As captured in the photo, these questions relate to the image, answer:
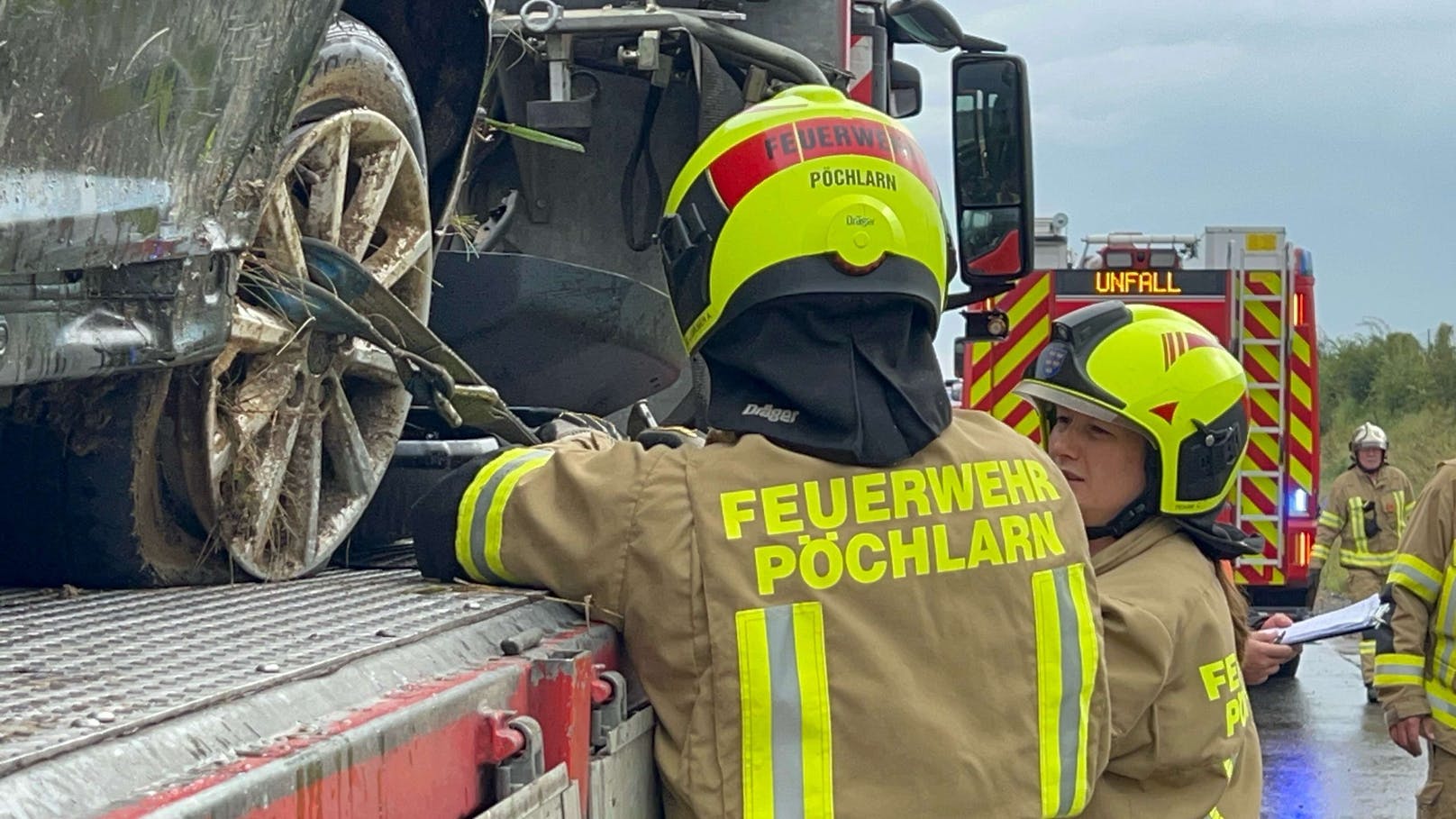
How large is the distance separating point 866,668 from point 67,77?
114 centimetres

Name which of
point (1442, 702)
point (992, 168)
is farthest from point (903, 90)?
point (1442, 702)

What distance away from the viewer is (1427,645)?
17.5ft

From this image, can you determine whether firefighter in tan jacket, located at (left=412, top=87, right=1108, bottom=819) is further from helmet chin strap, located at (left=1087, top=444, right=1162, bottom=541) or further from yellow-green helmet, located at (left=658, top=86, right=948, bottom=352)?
helmet chin strap, located at (left=1087, top=444, right=1162, bottom=541)

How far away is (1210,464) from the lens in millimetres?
3357

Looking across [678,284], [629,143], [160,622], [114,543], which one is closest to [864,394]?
[678,284]

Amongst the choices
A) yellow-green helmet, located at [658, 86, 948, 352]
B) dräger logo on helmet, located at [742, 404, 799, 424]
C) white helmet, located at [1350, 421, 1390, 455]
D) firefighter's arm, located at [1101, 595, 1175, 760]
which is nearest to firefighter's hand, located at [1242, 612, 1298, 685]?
firefighter's arm, located at [1101, 595, 1175, 760]

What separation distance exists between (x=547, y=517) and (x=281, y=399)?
820mm

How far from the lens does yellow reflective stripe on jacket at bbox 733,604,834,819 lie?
2277 millimetres

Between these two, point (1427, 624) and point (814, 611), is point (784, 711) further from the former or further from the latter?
point (1427, 624)

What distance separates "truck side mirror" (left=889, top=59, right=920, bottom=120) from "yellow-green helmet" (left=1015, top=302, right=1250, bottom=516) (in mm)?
3023

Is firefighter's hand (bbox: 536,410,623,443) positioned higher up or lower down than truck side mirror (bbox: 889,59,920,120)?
lower down

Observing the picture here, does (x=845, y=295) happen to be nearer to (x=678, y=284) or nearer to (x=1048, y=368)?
(x=678, y=284)

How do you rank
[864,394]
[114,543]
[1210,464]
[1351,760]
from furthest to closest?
[1351,760], [1210,464], [114,543], [864,394]

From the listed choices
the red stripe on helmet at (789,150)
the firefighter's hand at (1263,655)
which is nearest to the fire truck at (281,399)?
the red stripe on helmet at (789,150)
